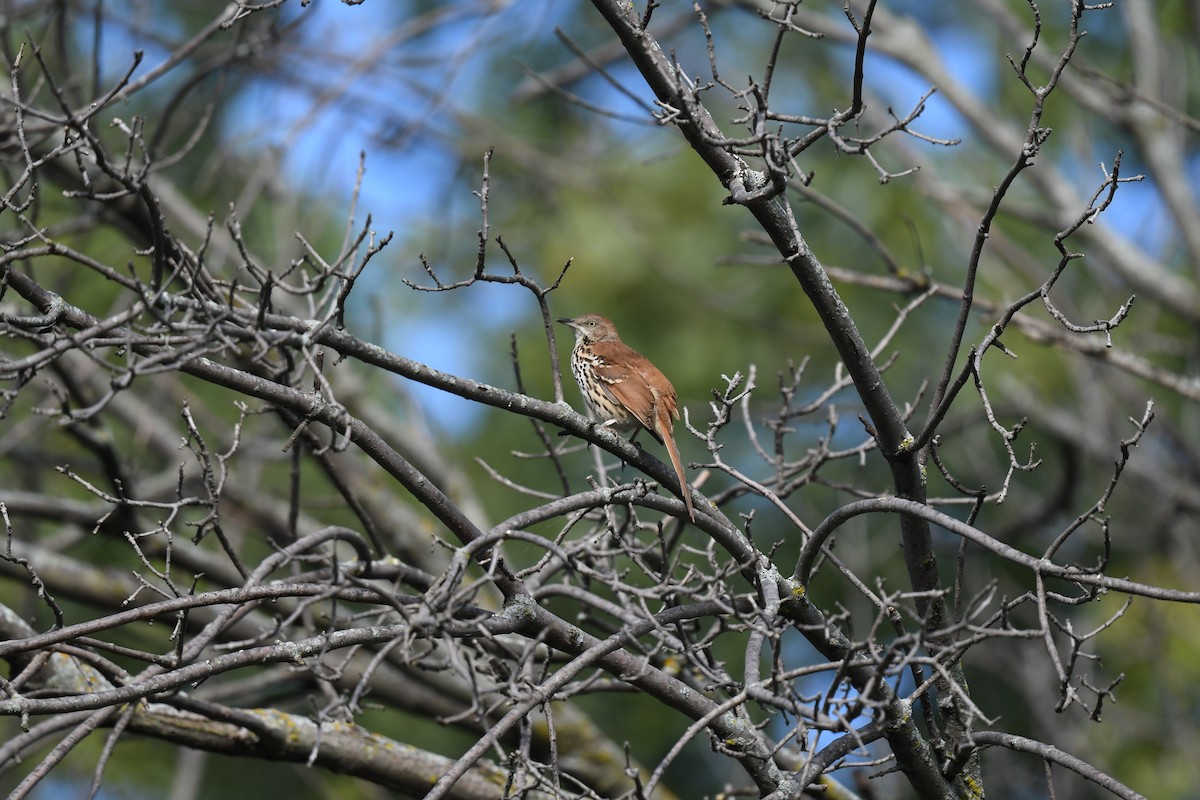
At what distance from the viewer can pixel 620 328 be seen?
43.8 ft

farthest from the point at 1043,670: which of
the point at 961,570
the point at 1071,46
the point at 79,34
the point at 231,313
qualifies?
the point at 79,34

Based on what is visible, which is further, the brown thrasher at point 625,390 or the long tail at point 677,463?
the brown thrasher at point 625,390

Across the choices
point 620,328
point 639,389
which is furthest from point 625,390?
point 620,328

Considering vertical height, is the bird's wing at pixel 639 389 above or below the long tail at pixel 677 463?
above

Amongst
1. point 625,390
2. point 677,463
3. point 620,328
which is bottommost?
point 677,463

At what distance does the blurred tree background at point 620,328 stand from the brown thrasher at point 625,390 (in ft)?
1.04

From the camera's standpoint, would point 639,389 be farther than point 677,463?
Yes

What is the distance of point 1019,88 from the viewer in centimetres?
1319

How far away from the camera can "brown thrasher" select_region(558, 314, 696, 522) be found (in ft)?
16.9

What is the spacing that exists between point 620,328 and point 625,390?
8.14 m

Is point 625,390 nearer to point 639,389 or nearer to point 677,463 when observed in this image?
point 639,389

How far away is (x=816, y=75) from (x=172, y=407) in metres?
9.29

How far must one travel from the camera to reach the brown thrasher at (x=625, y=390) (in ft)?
16.9

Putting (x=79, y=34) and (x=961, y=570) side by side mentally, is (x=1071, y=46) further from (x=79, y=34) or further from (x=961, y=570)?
(x=79, y=34)
